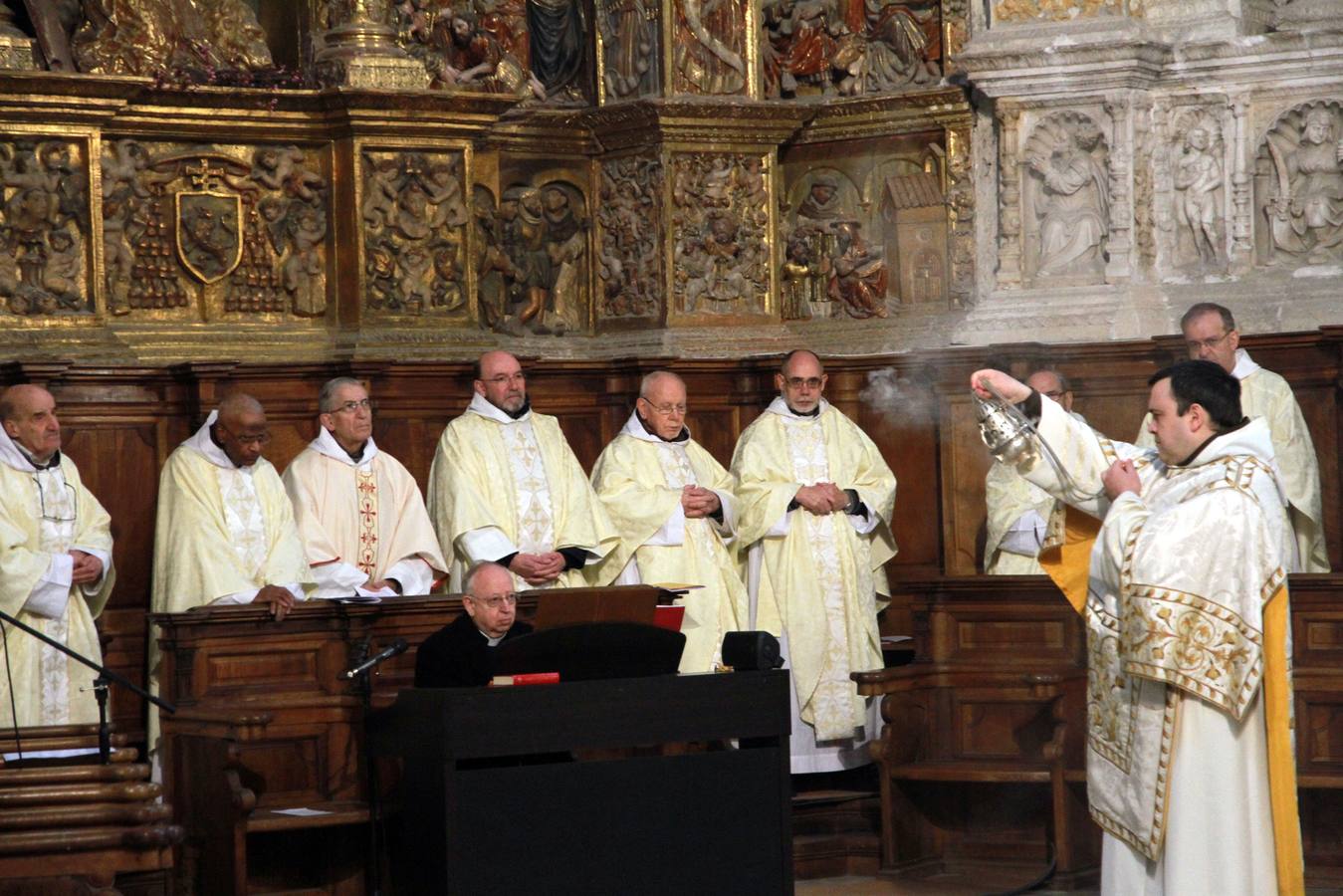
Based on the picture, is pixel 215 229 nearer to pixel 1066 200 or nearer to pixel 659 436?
pixel 659 436

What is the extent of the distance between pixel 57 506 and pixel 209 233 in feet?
7.28

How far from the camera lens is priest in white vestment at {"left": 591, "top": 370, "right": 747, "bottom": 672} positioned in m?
9.71

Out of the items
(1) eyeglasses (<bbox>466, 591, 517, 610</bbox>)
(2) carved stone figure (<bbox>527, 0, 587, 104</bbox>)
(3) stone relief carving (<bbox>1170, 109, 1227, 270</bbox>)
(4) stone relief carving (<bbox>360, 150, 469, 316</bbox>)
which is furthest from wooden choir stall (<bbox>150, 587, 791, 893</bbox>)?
(2) carved stone figure (<bbox>527, 0, 587, 104</bbox>)

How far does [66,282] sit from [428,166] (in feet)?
5.91

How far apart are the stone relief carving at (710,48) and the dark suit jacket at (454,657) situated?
15.6 feet

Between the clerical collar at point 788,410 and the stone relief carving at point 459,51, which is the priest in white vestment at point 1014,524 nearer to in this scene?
the clerical collar at point 788,410

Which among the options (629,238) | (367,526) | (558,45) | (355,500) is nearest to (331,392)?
(355,500)

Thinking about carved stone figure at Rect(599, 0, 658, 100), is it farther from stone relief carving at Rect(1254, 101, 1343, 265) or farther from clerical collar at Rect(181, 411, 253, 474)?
clerical collar at Rect(181, 411, 253, 474)

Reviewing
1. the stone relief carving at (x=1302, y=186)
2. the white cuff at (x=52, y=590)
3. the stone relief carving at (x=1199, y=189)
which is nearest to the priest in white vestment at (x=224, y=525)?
the white cuff at (x=52, y=590)


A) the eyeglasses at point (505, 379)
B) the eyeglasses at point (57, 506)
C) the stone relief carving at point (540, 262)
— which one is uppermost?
the stone relief carving at point (540, 262)

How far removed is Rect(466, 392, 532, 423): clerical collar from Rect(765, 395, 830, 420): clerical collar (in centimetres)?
118

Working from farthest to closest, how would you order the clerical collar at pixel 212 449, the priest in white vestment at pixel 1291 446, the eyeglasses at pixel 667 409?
1. the eyeglasses at pixel 667 409
2. the priest in white vestment at pixel 1291 446
3. the clerical collar at pixel 212 449

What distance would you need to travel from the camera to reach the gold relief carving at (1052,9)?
35.9 feet

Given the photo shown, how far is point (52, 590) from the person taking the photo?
8.53 m
